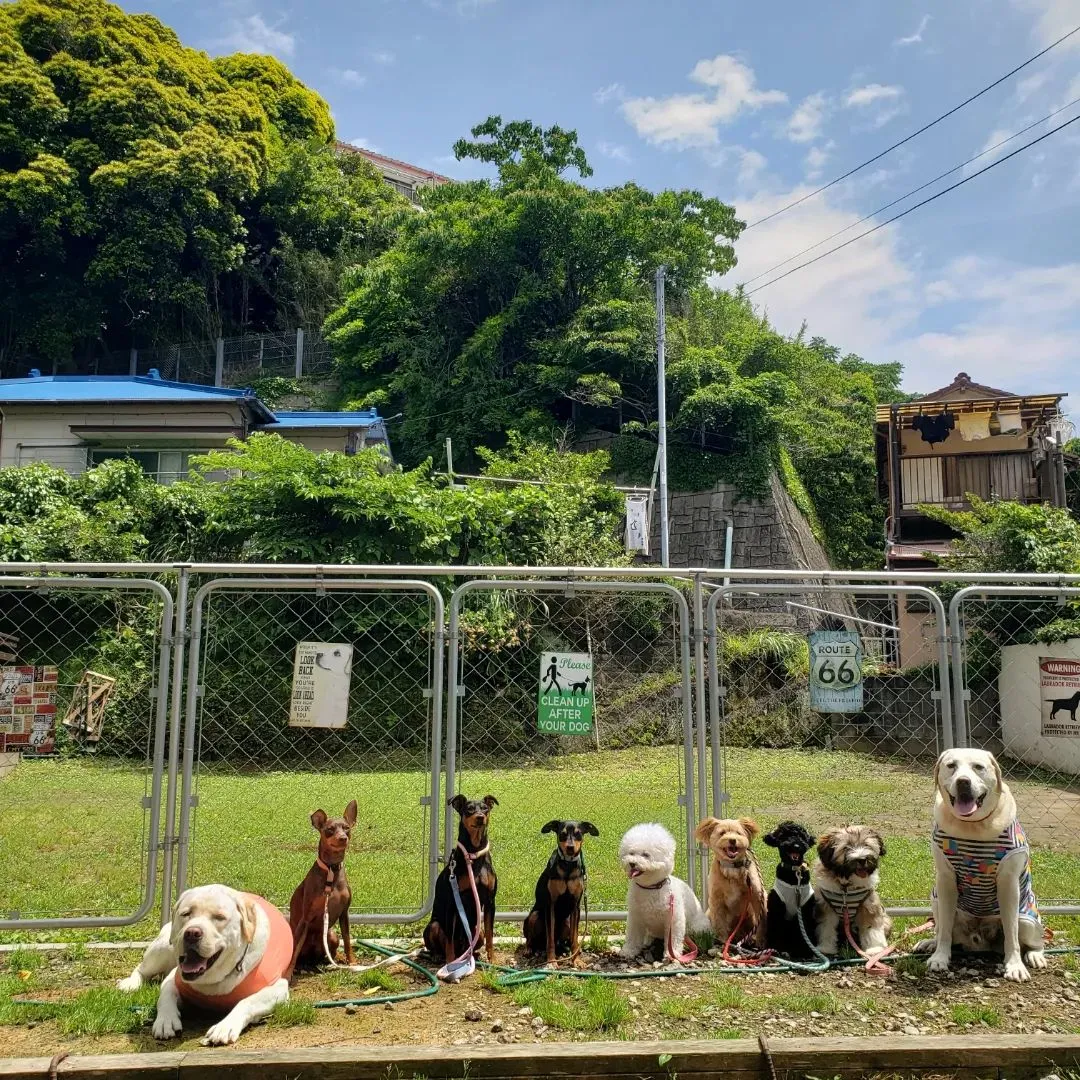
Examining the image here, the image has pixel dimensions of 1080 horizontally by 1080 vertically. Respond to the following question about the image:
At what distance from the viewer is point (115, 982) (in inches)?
155

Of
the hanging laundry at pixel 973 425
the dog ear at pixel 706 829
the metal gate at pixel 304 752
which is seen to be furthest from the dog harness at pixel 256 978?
the hanging laundry at pixel 973 425

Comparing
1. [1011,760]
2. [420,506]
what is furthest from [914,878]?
[420,506]

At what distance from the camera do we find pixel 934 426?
20109mm

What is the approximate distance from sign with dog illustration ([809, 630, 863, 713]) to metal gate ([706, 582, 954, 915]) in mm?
289

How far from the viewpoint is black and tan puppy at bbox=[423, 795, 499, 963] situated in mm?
3979

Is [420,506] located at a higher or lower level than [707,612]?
higher

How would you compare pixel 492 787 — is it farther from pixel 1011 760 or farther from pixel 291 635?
pixel 1011 760

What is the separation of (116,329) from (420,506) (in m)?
29.2

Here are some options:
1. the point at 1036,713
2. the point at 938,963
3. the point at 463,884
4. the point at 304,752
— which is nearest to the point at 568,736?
the point at 304,752

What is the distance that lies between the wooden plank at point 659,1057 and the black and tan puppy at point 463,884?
86 centimetres

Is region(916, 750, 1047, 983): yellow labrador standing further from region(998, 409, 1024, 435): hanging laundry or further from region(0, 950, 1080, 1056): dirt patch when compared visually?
region(998, 409, 1024, 435): hanging laundry

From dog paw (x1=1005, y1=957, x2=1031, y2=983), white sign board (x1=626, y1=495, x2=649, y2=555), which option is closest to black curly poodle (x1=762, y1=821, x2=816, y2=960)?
dog paw (x1=1005, y1=957, x2=1031, y2=983)

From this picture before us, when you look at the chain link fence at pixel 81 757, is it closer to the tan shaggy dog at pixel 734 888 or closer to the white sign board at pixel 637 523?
the tan shaggy dog at pixel 734 888

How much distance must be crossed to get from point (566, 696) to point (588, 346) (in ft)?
68.3
